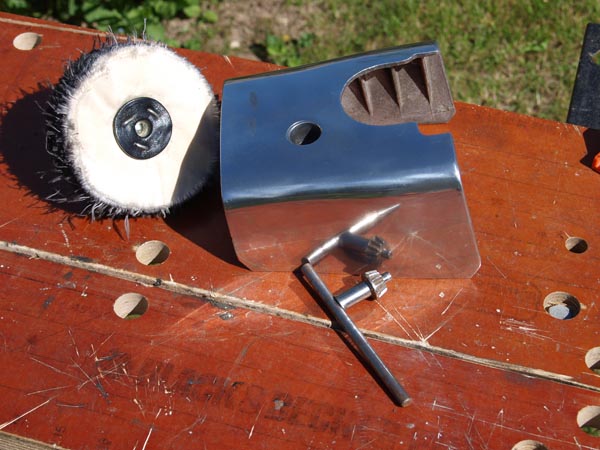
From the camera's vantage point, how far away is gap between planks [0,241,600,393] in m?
1.04

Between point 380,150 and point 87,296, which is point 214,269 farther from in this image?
point 380,150

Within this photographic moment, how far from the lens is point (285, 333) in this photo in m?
1.09

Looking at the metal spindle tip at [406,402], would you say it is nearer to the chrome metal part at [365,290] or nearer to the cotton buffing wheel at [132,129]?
the chrome metal part at [365,290]

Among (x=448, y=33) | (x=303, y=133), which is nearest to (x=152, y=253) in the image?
(x=303, y=133)

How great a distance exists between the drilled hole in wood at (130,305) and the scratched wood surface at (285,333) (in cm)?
1

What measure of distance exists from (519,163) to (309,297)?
1.53 feet

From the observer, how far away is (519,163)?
128 centimetres

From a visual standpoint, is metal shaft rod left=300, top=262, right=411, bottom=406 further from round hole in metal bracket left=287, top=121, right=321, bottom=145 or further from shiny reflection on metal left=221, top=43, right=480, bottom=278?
round hole in metal bracket left=287, top=121, right=321, bottom=145

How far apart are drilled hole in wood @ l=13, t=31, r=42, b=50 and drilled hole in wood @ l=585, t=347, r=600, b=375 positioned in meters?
1.20

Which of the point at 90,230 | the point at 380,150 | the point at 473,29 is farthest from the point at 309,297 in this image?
the point at 473,29

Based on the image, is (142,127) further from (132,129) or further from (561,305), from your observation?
(561,305)

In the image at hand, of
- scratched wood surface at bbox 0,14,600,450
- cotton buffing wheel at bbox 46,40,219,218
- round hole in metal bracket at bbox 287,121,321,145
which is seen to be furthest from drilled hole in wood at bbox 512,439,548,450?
cotton buffing wheel at bbox 46,40,219,218

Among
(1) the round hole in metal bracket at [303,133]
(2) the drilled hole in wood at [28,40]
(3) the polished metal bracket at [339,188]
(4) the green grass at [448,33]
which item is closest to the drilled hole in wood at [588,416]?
(3) the polished metal bracket at [339,188]

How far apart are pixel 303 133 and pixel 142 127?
0.27m
